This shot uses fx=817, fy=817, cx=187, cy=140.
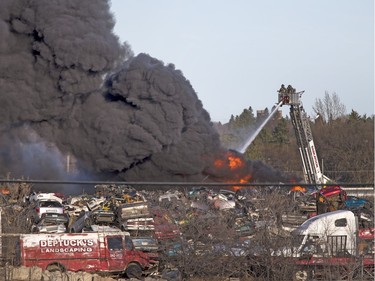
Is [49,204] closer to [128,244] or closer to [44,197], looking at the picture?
[44,197]

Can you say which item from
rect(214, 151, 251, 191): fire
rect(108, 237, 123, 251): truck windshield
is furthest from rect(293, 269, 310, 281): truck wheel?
rect(214, 151, 251, 191): fire

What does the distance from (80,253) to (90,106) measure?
18109mm

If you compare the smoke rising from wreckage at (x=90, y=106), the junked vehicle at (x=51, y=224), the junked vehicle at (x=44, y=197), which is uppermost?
the smoke rising from wreckage at (x=90, y=106)

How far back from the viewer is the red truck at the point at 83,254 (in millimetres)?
25438

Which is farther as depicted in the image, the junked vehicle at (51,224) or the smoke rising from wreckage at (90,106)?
the smoke rising from wreckage at (90,106)

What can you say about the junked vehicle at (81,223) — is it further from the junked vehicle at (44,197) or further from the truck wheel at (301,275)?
the truck wheel at (301,275)

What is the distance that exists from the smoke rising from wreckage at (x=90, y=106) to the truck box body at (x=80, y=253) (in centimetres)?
1539

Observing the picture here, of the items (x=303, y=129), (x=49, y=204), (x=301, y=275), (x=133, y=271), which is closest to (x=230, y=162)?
(x=303, y=129)

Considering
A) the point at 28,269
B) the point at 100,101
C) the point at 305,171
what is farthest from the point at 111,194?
the point at 28,269

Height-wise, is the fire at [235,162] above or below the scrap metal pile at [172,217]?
above

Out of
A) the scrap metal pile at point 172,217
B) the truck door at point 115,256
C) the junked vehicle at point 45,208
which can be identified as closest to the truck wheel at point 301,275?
the scrap metal pile at point 172,217

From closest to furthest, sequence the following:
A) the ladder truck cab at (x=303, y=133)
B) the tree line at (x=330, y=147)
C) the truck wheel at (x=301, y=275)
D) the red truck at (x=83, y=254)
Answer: the truck wheel at (x=301, y=275), the red truck at (x=83, y=254), the ladder truck cab at (x=303, y=133), the tree line at (x=330, y=147)

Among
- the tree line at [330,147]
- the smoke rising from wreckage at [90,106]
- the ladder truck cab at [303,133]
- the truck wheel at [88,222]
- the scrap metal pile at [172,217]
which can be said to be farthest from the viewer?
the tree line at [330,147]

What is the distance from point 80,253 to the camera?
→ 2566cm
